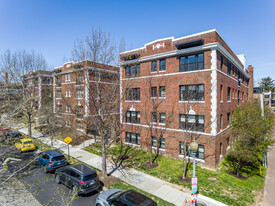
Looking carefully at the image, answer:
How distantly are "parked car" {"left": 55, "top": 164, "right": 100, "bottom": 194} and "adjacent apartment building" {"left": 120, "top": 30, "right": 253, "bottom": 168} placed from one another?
632 cm

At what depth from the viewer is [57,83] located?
108 ft

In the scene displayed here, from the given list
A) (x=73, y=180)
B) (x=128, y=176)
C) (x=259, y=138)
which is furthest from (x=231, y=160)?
(x=73, y=180)

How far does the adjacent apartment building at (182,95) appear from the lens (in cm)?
1559

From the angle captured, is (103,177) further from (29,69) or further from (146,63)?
(29,69)

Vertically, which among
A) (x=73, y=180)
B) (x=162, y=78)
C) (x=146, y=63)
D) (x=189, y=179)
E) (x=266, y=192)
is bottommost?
(x=266, y=192)

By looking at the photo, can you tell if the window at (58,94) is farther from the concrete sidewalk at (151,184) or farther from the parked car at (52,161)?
the parked car at (52,161)

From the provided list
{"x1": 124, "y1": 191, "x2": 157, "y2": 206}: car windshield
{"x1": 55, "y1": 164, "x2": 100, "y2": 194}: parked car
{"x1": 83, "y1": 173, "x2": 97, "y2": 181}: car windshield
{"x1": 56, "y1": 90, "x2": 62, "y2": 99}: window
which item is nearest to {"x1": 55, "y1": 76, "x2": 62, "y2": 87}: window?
{"x1": 56, "y1": 90, "x2": 62, "y2": 99}: window

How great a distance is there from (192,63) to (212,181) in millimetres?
11234

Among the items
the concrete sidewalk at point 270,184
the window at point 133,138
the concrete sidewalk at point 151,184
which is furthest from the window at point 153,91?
the concrete sidewalk at point 270,184

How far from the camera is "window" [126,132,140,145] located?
69.9ft

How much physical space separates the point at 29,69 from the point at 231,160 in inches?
1300

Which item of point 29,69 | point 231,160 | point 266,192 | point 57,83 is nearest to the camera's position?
point 266,192

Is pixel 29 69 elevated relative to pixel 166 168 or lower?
elevated

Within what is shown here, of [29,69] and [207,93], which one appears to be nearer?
[207,93]
